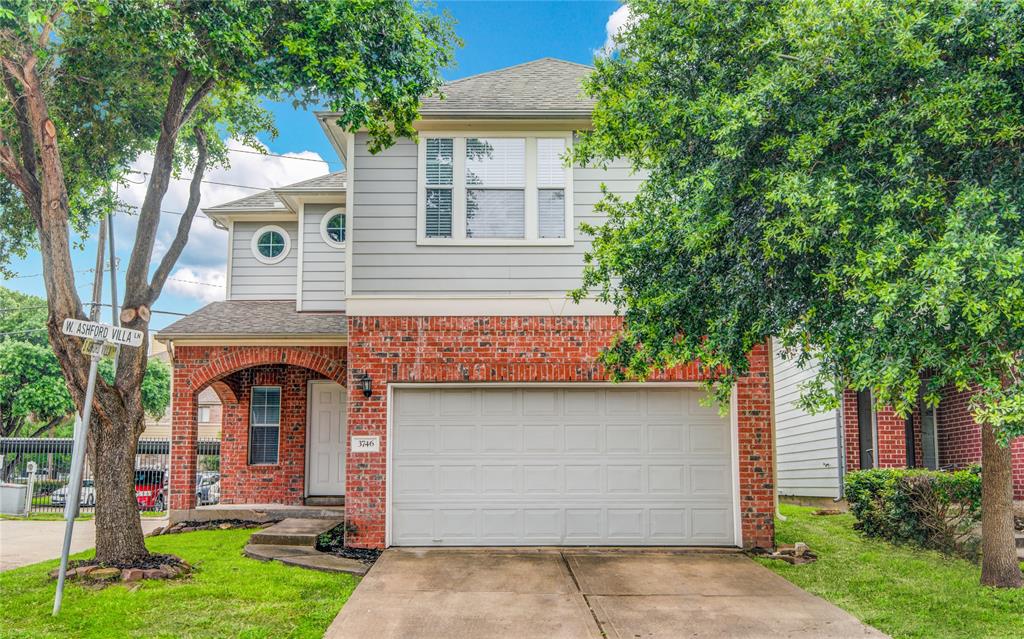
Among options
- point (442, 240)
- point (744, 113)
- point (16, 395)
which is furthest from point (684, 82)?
point (16, 395)

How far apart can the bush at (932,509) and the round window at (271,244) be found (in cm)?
1057

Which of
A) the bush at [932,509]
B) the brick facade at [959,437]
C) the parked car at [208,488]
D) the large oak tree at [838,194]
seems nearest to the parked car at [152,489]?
the parked car at [208,488]

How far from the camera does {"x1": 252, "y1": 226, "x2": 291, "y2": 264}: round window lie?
48.2 feet

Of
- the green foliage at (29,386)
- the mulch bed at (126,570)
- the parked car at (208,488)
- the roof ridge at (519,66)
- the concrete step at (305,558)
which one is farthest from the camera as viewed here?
the green foliage at (29,386)

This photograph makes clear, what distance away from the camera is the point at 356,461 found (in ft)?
33.6

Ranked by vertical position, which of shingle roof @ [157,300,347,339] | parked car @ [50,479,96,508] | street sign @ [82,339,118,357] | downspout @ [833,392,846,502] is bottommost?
parked car @ [50,479,96,508]

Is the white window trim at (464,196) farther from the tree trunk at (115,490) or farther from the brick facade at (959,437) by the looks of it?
the brick facade at (959,437)

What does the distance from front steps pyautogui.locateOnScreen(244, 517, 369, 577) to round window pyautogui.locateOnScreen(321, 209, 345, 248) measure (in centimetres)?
491

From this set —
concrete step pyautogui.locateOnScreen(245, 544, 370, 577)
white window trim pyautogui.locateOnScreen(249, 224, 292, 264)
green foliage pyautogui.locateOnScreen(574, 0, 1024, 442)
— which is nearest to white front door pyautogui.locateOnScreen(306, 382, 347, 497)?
white window trim pyautogui.locateOnScreen(249, 224, 292, 264)

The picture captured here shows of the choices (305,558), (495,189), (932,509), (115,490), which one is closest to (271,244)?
(495,189)

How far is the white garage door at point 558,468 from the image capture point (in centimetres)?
1037

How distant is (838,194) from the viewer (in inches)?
237

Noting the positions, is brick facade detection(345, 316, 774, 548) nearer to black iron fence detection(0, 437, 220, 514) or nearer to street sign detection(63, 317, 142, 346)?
street sign detection(63, 317, 142, 346)

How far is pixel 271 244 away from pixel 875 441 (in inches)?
433
